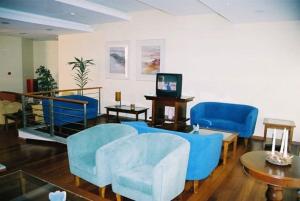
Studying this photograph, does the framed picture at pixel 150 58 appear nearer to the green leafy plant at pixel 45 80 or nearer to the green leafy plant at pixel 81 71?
the green leafy plant at pixel 81 71

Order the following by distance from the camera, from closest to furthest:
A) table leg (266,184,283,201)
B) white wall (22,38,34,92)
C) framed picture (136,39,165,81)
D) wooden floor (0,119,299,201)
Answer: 1. table leg (266,184,283,201)
2. wooden floor (0,119,299,201)
3. framed picture (136,39,165,81)
4. white wall (22,38,34,92)

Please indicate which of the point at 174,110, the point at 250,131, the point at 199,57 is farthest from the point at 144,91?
the point at 250,131

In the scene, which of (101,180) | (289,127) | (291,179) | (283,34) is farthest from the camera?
(283,34)

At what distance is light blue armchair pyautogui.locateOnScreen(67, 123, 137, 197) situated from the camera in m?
2.96

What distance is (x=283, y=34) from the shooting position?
5.36m

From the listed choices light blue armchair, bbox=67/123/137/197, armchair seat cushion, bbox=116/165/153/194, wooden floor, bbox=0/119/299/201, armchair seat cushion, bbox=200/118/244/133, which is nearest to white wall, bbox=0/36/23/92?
wooden floor, bbox=0/119/299/201

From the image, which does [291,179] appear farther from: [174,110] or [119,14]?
[119,14]

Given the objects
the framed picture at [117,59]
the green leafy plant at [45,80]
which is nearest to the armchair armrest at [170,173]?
the framed picture at [117,59]

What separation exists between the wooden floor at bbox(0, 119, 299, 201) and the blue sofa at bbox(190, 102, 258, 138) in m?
0.40

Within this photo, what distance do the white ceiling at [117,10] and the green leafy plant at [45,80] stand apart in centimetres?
374

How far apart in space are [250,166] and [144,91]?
477cm

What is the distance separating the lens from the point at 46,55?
38.1 feet

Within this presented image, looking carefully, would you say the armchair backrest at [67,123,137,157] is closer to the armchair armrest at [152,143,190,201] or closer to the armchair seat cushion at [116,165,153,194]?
the armchair seat cushion at [116,165,153,194]

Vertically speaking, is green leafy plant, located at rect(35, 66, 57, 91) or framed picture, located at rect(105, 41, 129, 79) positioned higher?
framed picture, located at rect(105, 41, 129, 79)
